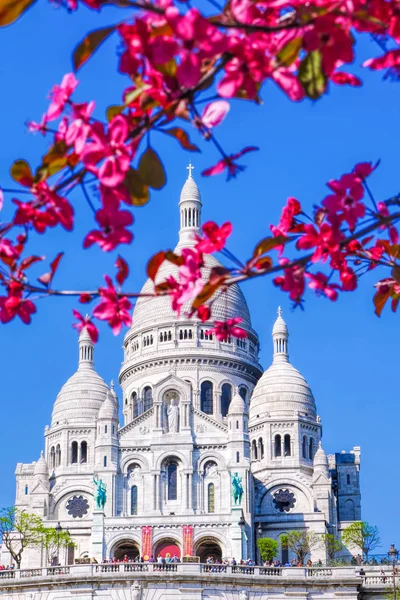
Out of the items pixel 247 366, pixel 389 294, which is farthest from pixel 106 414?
pixel 389 294

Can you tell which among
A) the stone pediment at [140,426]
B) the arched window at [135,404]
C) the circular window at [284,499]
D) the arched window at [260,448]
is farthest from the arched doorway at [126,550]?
the arched window at [135,404]

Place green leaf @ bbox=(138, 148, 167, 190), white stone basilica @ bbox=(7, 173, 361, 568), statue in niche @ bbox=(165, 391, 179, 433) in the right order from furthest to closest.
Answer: statue in niche @ bbox=(165, 391, 179, 433)
white stone basilica @ bbox=(7, 173, 361, 568)
green leaf @ bbox=(138, 148, 167, 190)

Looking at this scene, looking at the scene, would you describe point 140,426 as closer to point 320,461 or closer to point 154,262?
point 320,461

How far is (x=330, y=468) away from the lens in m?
97.9

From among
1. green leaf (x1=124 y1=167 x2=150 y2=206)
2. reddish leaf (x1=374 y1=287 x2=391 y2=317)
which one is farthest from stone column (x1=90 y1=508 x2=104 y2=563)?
green leaf (x1=124 y1=167 x2=150 y2=206)

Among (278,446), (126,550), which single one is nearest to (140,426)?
(126,550)

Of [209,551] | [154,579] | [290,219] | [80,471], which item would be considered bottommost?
[290,219]

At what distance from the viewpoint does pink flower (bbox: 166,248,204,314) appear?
7.30 metres

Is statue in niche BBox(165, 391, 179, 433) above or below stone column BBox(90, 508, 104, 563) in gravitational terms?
above

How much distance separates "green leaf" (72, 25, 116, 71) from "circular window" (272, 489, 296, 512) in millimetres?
80499

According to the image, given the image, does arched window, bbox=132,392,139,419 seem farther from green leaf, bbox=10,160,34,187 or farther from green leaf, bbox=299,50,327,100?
green leaf, bbox=299,50,327,100

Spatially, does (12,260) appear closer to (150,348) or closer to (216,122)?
(216,122)

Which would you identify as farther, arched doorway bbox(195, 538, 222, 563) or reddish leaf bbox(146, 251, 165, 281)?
arched doorway bbox(195, 538, 222, 563)

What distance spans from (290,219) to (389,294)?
117 centimetres
